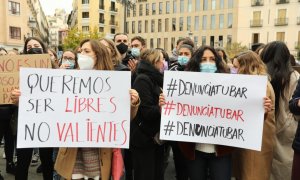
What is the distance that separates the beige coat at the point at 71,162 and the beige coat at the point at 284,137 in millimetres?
1747

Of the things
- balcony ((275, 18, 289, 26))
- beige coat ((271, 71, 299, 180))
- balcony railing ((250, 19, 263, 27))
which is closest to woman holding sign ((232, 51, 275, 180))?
beige coat ((271, 71, 299, 180))

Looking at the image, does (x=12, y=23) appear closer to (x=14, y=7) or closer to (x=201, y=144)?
(x=14, y=7)

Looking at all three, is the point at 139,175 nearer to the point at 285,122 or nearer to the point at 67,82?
the point at 67,82

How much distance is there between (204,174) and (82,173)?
1.14 meters

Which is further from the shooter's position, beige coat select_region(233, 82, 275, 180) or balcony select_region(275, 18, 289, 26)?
balcony select_region(275, 18, 289, 26)

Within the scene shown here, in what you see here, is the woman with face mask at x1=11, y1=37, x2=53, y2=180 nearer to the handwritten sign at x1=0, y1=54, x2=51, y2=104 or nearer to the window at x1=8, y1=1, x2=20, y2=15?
the handwritten sign at x1=0, y1=54, x2=51, y2=104

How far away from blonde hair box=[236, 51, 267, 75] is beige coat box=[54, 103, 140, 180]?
158 centimetres

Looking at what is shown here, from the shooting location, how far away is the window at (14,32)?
3922 centimetres

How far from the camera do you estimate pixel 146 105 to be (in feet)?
11.3

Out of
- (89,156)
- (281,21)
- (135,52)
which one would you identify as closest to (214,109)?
(89,156)

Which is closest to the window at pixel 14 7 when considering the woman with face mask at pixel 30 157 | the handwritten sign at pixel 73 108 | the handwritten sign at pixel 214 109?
A: the woman with face mask at pixel 30 157

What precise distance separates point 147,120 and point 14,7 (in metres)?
40.8

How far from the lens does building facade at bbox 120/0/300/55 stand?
51.5 m

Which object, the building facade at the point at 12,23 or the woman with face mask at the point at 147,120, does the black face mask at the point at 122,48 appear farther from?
the building facade at the point at 12,23
